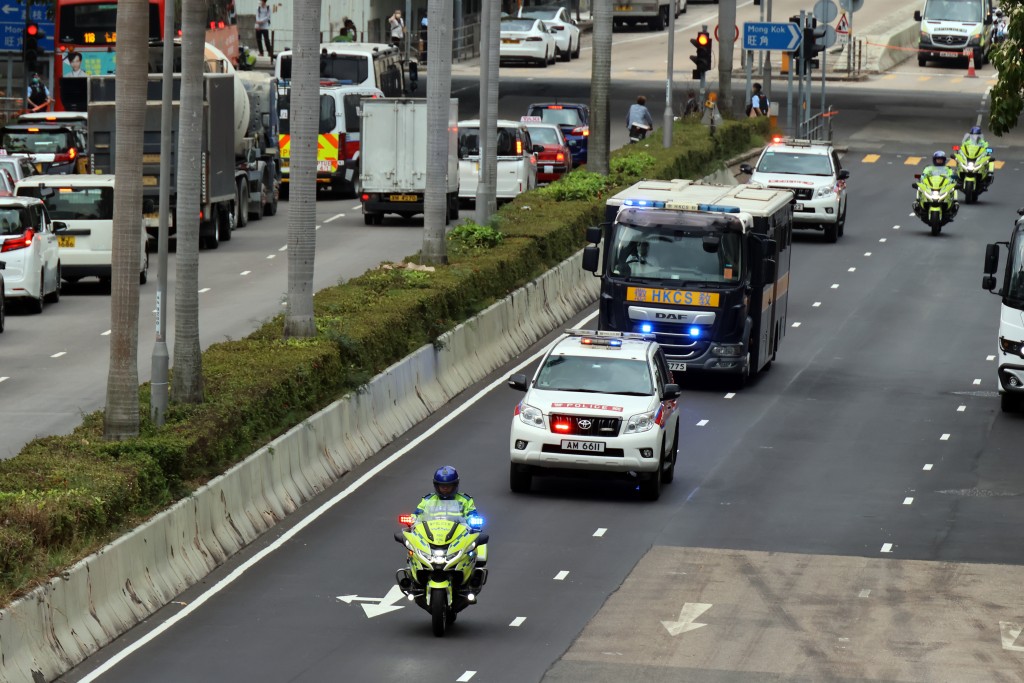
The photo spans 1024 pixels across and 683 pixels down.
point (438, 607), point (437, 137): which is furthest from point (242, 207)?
point (438, 607)

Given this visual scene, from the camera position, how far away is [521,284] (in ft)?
110

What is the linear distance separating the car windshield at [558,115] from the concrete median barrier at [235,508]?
25.7 metres

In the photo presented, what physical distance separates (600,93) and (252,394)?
2625 centimetres

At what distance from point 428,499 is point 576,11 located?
84300 mm

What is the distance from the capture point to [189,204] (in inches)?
884

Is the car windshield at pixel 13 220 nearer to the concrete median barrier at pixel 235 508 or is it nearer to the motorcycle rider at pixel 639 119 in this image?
the concrete median barrier at pixel 235 508

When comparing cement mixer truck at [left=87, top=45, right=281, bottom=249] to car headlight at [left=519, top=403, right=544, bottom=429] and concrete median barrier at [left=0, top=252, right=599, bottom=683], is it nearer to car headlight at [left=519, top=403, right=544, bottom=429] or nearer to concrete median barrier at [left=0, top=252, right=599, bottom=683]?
concrete median barrier at [left=0, top=252, right=599, bottom=683]

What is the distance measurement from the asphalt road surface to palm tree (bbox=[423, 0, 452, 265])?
2282 millimetres

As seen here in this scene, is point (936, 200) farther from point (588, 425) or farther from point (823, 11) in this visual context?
point (588, 425)

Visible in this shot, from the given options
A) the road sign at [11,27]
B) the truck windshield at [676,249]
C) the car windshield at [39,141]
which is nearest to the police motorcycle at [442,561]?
the truck windshield at [676,249]

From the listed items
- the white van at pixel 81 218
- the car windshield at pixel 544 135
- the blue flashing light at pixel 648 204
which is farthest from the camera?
the car windshield at pixel 544 135

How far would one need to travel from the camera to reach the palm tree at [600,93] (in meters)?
46.3

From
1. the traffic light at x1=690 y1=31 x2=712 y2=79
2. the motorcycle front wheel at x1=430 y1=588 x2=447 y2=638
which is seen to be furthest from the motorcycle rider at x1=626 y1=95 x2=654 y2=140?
the motorcycle front wheel at x1=430 y1=588 x2=447 y2=638

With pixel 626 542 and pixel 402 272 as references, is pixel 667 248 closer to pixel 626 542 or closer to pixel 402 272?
pixel 402 272
